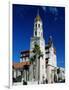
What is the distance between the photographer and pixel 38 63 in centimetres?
224

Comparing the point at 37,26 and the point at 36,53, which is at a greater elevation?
the point at 37,26

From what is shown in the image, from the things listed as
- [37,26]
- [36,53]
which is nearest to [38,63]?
[36,53]

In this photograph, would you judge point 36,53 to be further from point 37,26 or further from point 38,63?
point 37,26

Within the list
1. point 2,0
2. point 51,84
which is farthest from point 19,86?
point 2,0

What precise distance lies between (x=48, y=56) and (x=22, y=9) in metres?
0.44

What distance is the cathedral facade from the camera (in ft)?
7.25

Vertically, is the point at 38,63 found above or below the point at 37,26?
below

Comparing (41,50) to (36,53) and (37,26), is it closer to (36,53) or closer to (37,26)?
(36,53)

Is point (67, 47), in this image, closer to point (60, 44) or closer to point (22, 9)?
point (60, 44)

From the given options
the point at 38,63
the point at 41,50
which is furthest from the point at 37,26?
the point at 38,63

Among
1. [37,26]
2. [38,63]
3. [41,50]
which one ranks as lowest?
[38,63]

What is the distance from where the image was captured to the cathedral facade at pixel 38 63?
87.0 inches

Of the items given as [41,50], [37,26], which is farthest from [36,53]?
[37,26]

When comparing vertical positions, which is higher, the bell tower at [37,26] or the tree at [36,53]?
the bell tower at [37,26]
